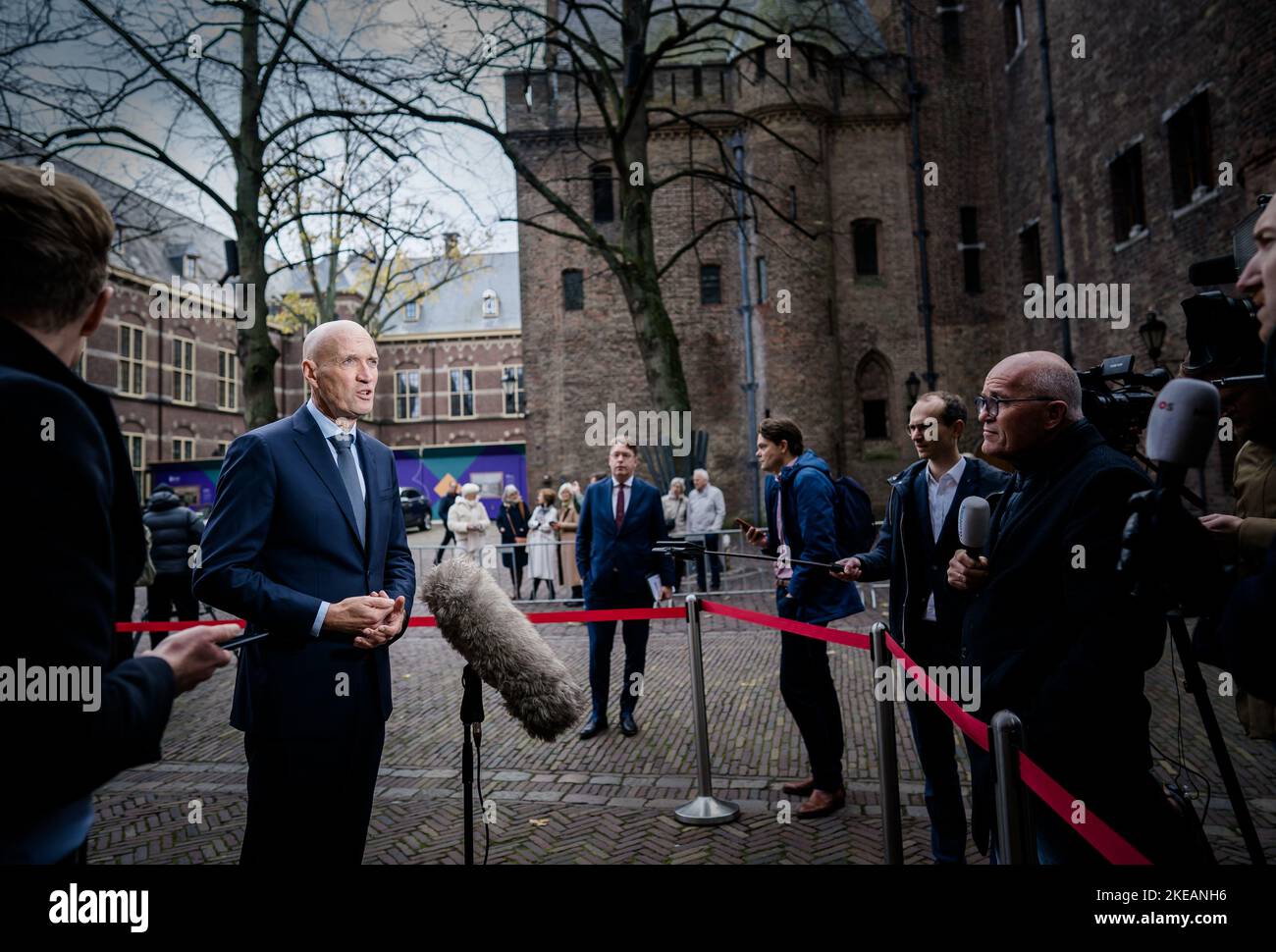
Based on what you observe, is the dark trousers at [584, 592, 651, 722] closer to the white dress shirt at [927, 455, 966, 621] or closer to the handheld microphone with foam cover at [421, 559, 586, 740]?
the white dress shirt at [927, 455, 966, 621]

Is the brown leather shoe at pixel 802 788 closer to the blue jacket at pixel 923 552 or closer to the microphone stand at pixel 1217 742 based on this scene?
the blue jacket at pixel 923 552

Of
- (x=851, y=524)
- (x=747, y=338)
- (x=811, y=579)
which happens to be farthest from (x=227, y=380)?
(x=811, y=579)

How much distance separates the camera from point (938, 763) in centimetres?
362

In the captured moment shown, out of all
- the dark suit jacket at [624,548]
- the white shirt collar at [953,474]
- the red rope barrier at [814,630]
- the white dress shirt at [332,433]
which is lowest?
the red rope barrier at [814,630]

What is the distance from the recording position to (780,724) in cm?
599

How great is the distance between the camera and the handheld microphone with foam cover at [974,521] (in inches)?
101

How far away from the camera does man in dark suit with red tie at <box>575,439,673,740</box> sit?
6156 millimetres

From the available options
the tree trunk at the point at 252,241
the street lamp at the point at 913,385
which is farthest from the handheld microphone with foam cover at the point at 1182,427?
the street lamp at the point at 913,385

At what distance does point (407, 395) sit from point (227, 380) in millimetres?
9261

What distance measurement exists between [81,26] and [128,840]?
11235 mm

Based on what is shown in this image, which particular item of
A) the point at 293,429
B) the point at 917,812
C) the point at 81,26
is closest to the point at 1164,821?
the point at 917,812

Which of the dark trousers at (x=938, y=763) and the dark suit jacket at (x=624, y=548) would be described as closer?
the dark trousers at (x=938, y=763)

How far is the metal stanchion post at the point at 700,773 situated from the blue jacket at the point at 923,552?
3.28 ft
